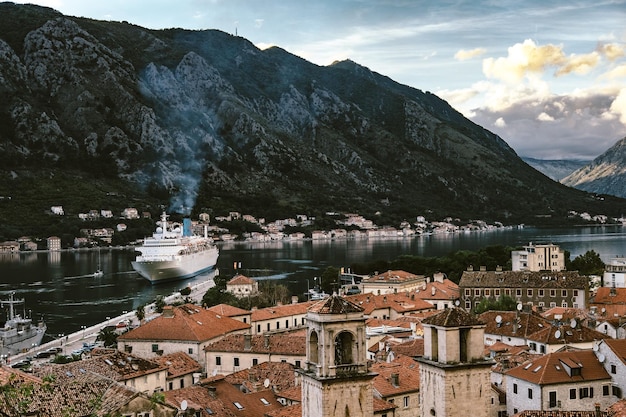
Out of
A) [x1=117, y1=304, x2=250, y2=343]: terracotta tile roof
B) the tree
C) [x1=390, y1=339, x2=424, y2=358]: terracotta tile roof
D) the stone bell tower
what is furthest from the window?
the tree

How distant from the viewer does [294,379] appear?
31.5 metres

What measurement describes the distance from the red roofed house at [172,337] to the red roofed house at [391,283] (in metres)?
41.1

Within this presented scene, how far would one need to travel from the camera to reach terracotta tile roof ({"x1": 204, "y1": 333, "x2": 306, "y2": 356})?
125 feet

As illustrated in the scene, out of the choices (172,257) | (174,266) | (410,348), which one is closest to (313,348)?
(410,348)

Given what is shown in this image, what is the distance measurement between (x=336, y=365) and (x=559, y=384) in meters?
14.3

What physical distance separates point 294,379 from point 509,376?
27.6 feet

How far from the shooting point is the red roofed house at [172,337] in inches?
1583

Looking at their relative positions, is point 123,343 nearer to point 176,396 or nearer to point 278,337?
point 278,337

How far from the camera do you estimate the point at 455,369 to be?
55.8 ft

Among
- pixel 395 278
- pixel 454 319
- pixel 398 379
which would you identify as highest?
pixel 454 319

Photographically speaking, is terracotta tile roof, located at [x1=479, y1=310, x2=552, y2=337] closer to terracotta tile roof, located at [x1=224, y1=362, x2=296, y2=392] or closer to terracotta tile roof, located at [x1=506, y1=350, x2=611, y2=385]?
terracotta tile roof, located at [x1=506, y1=350, x2=611, y2=385]

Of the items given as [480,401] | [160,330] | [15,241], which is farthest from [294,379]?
[15,241]

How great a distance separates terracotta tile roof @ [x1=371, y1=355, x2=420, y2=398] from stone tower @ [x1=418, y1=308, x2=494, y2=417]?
927cm

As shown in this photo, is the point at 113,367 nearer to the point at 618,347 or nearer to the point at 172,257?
the point at 618,347
